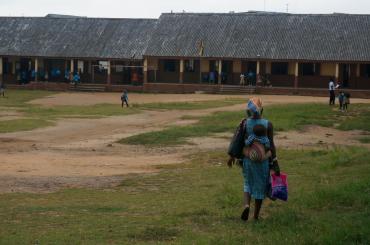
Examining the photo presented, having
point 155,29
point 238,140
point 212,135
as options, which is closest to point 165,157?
point 212,135

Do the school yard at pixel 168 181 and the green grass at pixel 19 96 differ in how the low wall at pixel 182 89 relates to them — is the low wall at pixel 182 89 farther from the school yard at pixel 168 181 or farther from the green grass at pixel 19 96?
the school yard at pixel 168 181

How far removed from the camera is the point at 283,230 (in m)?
8.12

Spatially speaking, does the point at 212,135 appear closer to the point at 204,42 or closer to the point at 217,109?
the point at 217,109

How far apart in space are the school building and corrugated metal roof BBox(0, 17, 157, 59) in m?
0.07

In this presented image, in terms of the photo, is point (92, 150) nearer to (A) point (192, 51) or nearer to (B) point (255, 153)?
(B) point (255, 153)

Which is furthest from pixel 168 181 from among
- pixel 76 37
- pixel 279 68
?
pixel 76 37

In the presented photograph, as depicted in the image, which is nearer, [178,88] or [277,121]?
[277,121]

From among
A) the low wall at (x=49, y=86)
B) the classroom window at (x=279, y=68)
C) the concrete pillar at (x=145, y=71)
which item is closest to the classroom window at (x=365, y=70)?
the classroom window at (x=279, y=68)

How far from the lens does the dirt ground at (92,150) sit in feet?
47.4

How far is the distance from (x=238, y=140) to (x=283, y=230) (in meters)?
1.29

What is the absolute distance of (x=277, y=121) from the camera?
27844 millimetres

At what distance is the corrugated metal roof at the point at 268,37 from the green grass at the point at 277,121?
10.8 meters

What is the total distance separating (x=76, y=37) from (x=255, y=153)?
46.0 meters

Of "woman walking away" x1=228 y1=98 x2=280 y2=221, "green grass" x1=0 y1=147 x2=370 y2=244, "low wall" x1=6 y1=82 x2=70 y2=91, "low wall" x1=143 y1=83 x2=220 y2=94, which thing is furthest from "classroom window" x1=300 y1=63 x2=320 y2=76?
"woman walking away" x1=228 y1=98 x2=280 y2=221
